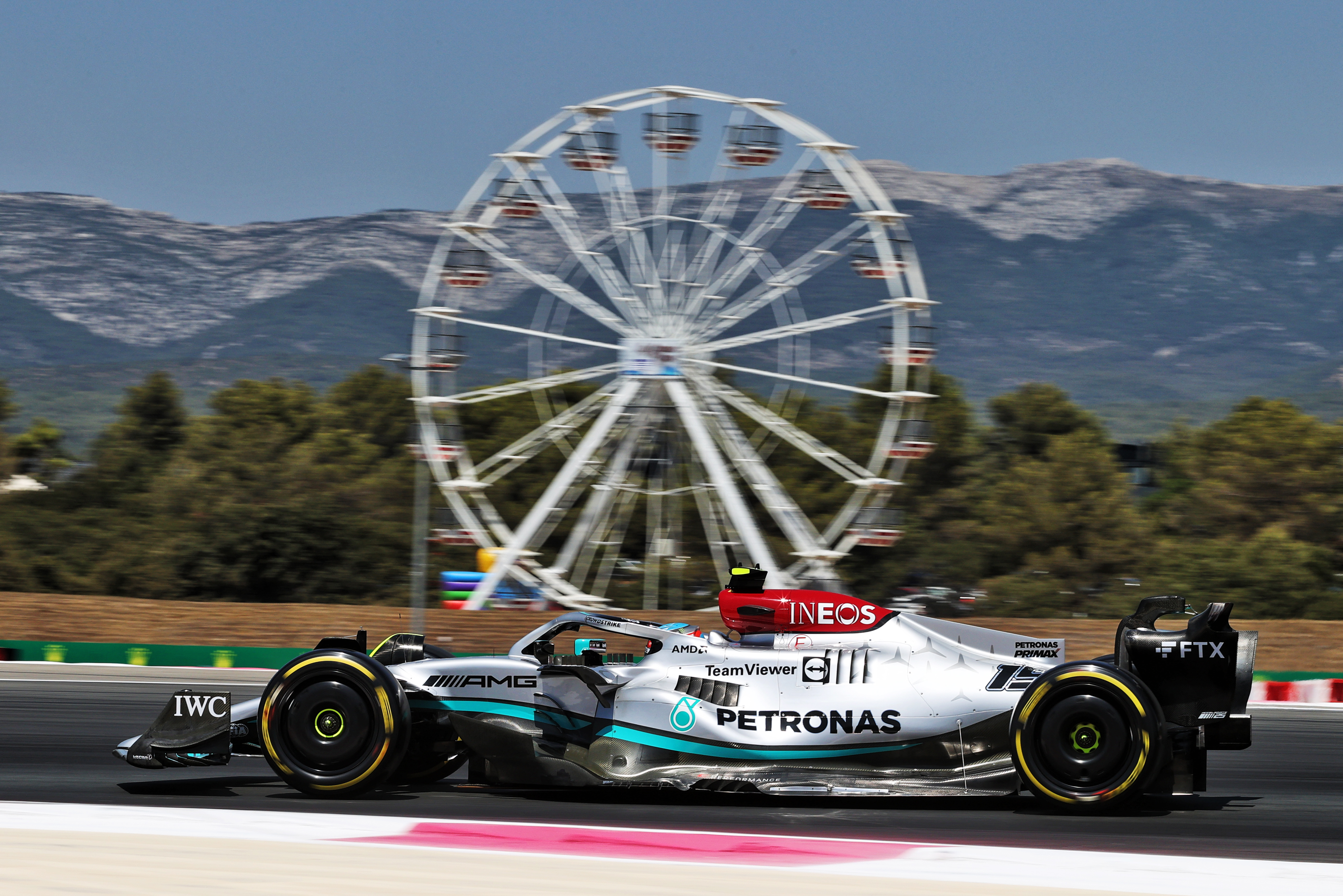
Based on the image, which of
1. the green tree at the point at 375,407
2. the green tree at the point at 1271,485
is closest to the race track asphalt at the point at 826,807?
the green tree at the point at 1271,485

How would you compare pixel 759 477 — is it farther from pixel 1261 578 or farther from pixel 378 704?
pixel 1261 578

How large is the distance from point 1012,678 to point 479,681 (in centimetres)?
319

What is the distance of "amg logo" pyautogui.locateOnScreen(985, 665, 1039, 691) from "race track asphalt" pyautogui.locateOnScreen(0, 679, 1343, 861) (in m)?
0.72

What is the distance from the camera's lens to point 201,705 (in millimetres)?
8625

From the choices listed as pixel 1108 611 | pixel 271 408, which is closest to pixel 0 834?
pixel 1108 611

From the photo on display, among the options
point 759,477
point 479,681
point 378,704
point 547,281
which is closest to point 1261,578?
point 759,477

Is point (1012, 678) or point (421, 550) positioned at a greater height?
point (421, 550)

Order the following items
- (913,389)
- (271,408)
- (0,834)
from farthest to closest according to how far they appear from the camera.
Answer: (271,408), (913,389), (0,834)

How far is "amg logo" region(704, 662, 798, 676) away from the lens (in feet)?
27.6

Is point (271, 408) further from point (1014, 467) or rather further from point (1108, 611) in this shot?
point (1108, 611)

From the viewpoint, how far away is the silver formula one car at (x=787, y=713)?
8008 millimetres

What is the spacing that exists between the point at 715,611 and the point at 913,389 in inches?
235

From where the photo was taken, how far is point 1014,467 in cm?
7206

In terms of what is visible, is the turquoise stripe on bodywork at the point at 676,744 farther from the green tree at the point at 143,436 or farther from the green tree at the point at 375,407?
the green tree at the point at 375,407
